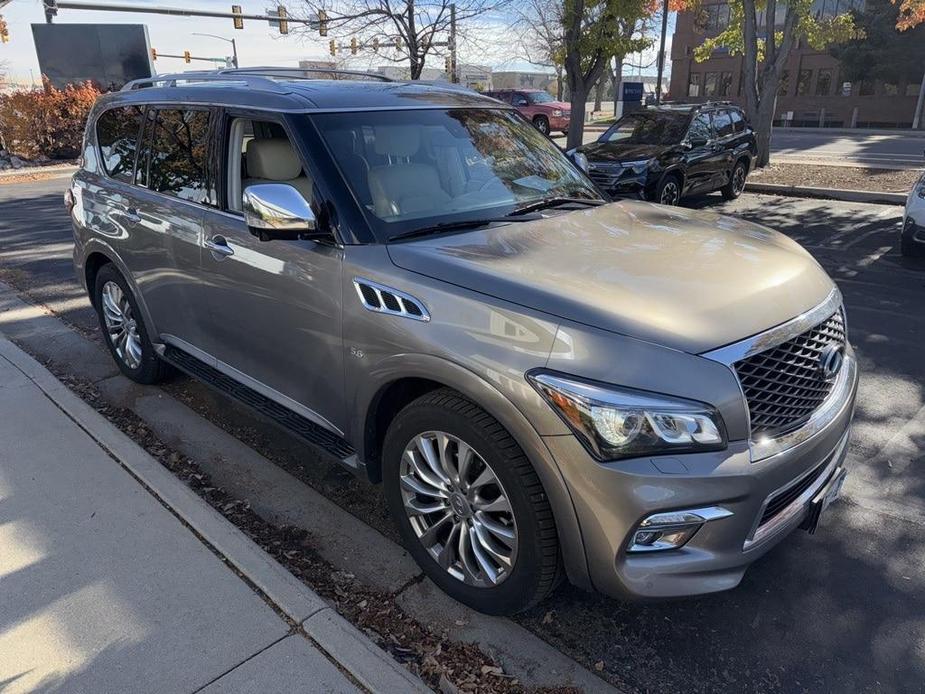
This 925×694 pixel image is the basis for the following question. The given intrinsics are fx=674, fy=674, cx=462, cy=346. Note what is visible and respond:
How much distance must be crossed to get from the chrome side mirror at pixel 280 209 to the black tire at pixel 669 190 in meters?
8.10

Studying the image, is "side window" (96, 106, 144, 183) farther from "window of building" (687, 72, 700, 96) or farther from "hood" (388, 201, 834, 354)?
"window of building" (687, 72, 700, 96)

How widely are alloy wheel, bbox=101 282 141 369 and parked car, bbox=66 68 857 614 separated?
73cm

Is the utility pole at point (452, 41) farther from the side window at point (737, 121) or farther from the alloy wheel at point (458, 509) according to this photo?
the alloy wheel at point (458, 509)

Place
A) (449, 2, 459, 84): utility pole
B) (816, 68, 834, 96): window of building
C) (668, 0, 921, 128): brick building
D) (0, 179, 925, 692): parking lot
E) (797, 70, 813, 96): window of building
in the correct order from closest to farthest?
(0, 179, 925, 692): parking lot
(449, 2, 459, 84): utility pole
(668, 0, 921, 128): brick building
(816, 68, 834, 96): window of building
(797, 70, 813, 96): window of building

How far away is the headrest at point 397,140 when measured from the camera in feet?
10.2

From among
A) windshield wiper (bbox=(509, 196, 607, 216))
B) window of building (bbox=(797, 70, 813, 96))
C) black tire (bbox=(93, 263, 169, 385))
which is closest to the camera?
windshield wiper (bbox=(509, 196, 607, 216))

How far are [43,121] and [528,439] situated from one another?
26068 millimetres

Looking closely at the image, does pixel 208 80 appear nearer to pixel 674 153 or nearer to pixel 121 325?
pixel 121 325

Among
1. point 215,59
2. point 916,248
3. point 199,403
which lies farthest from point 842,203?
point 215,59

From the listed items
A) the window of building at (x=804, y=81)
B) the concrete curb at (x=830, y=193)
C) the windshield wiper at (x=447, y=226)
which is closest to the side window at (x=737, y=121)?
the concrete curb at (x=830, y=193)

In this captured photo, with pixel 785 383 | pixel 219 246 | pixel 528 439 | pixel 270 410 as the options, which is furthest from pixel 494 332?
pixel 219 246

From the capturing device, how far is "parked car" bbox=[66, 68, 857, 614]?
208cm

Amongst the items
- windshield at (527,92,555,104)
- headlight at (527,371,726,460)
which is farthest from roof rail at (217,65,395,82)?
windshield at (527,92,555,104)

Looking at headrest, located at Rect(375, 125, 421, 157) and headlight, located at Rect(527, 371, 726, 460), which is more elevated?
headrest, located at Rect(375, 125, 421, 157)
